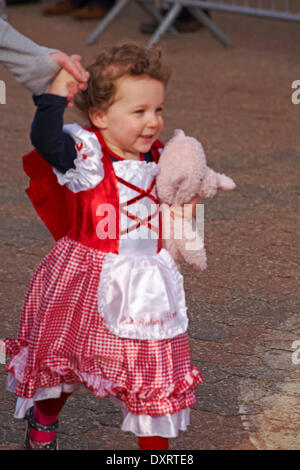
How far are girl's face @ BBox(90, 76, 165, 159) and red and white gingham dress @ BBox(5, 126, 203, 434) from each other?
321 mm

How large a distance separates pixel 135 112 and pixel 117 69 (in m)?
0.12

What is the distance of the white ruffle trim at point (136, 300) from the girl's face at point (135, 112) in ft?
1.04

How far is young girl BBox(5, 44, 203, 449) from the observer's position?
2387 millimetres

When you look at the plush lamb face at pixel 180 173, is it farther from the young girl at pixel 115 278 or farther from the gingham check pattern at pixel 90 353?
the gingham check pattern at pixel 90 353

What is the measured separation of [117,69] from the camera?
7.87 ft

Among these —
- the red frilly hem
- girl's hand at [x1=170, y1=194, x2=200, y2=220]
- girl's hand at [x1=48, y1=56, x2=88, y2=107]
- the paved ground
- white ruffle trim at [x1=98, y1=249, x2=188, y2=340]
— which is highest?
girl's hand at [x1=48, y1=56, x2=88, y2=107]

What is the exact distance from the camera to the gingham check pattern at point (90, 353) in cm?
238

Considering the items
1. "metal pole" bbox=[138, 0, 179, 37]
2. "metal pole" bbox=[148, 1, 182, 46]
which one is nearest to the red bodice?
"metal pole" bbox=[148, 1, 182, 46]

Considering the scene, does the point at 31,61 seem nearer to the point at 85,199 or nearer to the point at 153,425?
the point at 85,199

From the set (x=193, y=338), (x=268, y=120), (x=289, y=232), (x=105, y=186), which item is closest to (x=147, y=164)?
(x=105, y=186)

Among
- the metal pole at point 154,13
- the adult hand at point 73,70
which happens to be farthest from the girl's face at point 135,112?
the metal pole at point 154,13

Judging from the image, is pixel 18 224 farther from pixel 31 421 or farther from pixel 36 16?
pixel 36 16

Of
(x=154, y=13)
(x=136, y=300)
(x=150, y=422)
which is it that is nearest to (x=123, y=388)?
(x=150, y=422)

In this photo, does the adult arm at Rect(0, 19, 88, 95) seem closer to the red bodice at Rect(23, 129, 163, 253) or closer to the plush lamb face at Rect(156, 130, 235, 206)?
the red bodice at Rect(23, 129, 163, 253)
